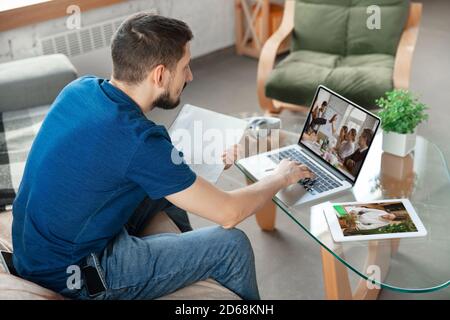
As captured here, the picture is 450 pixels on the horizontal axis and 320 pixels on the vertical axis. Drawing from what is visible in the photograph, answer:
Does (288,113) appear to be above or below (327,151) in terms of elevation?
below

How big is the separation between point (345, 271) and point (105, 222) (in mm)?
800

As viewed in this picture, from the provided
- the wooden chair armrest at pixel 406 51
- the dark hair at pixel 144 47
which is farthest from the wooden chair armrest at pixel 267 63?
the dark hair at pixel 144 47

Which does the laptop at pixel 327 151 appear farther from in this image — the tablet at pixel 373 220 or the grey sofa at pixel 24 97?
the grey sofa at pixel 24 97

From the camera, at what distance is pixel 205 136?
82.7 inches

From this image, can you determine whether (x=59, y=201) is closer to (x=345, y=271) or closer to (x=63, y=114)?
(x=63, y=114)

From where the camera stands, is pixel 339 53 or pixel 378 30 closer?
pixel 378 30

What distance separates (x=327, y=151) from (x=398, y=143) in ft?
0.81

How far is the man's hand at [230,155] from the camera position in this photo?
6.56 ft

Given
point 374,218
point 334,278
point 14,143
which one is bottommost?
point 334,278

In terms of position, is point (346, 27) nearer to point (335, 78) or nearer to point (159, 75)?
point (335, 78)

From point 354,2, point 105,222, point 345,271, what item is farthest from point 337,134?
point 354,2

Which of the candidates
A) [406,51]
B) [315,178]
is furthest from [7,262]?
[406,51]

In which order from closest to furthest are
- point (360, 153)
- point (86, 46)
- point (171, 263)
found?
point (171, 263) → point (360, 153) → point (86, 46)

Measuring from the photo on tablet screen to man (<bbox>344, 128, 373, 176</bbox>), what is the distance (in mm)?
141
